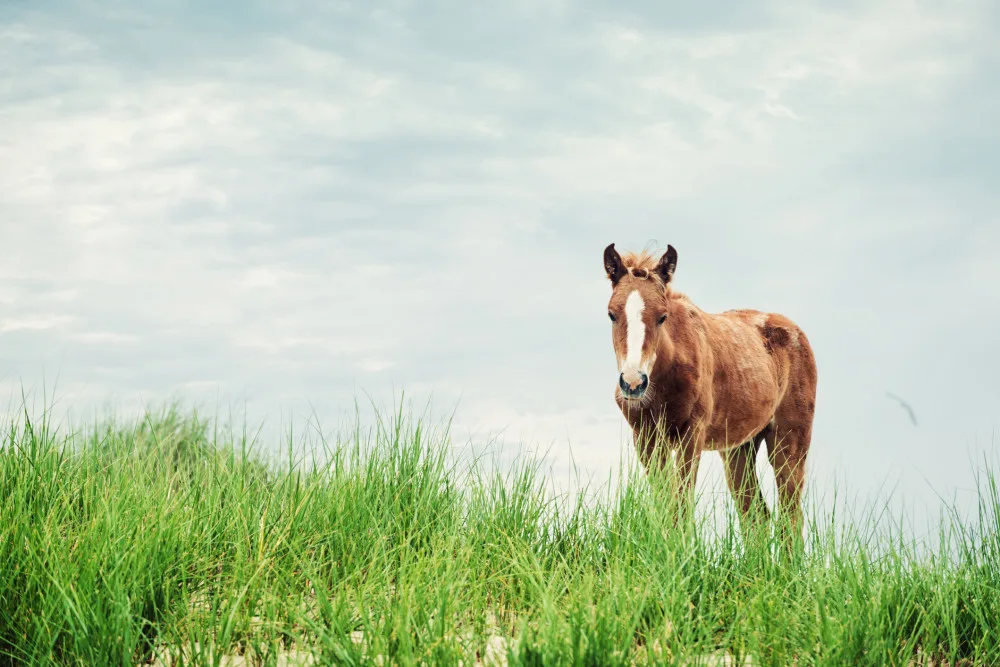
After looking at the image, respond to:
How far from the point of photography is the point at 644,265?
23.8ft

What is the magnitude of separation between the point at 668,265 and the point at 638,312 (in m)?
0.69

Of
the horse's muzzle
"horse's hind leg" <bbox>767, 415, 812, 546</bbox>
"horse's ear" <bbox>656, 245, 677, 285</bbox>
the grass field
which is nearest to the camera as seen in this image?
the grass field

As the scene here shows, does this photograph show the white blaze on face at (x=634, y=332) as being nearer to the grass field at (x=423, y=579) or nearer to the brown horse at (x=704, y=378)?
the brown horse at (x=704, y=378)

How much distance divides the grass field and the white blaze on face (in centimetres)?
114

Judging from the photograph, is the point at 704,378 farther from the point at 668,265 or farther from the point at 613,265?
the point at 613,265

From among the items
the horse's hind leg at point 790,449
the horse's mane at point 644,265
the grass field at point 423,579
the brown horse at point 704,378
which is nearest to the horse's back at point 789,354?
the brown horse at point 704,378

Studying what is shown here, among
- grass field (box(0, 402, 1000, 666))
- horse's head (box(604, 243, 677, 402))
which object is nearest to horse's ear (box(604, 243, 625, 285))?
horse's head (box(604, 243, 677, 402))

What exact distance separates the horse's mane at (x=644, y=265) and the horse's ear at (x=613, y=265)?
6 cm

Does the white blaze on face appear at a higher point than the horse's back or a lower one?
lower

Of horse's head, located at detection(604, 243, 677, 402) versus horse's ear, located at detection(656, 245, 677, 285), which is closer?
horse's head, located at detection(604, 243, 677, 402)

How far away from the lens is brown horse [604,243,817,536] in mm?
6691

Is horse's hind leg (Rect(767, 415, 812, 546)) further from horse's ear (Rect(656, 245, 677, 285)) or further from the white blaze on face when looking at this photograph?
the white blaze on face

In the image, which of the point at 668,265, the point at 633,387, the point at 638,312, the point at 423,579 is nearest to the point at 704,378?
the point at 668,265

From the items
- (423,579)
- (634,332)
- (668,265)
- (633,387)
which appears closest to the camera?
(423,579)
